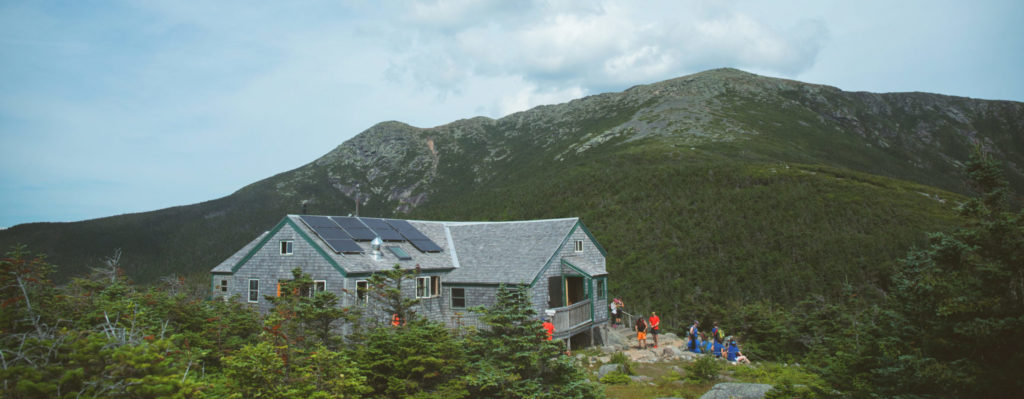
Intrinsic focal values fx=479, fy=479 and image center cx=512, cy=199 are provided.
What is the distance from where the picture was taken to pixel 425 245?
2612 centimetres

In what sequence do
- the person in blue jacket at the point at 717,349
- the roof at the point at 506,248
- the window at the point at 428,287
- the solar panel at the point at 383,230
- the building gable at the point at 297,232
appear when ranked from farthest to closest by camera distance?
the solar panel at the point at 383,230, the roof at the point at 506,248, the window at the point at 428,287, the building gable at the point at 297,232, the person in blue jacket at the point at 717,349

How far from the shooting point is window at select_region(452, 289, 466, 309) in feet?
79.9

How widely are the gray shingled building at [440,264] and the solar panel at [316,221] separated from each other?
5cm

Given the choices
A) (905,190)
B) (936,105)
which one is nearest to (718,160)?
(905,190)

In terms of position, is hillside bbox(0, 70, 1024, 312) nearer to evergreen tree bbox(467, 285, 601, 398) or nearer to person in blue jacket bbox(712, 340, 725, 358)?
person in blue jacket bbox(712, 340, 725, 358)

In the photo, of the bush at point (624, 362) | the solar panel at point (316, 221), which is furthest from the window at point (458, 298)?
the bush at point (624, 362)

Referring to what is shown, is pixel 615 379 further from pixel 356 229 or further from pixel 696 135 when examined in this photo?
pixel 696 135

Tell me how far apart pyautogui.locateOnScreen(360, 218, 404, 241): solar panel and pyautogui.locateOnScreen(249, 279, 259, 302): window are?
19.7 ft

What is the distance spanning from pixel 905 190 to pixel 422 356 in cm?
5772

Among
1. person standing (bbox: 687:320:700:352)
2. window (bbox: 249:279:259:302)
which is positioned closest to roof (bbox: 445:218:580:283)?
person standing (bbox: 687:320:700:352)

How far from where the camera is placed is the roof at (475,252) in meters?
22.5

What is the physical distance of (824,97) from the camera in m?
129

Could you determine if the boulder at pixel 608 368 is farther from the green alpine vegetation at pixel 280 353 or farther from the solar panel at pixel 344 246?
the solar panel at pixel 344 246

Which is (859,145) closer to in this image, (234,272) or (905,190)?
(905,190)
